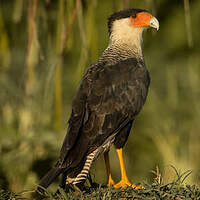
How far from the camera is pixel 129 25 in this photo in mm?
4941

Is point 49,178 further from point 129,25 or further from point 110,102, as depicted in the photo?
point 129,25

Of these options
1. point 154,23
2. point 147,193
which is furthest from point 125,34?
point 147,193

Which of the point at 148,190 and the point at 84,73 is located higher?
the point at 84,73

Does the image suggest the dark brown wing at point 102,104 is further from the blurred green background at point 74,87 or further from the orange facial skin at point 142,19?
the orange facial skin at point 142,19

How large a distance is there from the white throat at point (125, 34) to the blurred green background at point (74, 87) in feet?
0.56

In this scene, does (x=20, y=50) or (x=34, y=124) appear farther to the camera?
(x=20, y=50)

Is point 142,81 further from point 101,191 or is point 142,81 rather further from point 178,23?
point 178,23

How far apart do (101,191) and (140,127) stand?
6.11 meters

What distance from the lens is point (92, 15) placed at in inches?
167

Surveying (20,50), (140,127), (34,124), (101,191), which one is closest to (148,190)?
(101,191)

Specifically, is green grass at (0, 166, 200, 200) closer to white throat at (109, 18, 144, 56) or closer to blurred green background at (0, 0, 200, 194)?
blurred green background at (0, 0, 200, 194)

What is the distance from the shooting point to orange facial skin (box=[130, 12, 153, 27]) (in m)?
4.88

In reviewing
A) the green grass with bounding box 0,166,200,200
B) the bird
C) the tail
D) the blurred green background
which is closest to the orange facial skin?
the bird

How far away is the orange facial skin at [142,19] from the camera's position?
192 inches
